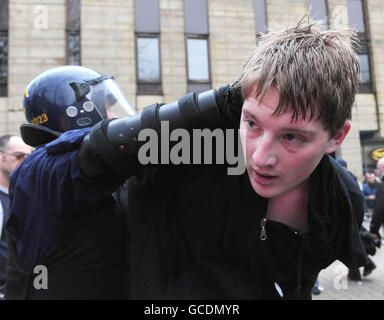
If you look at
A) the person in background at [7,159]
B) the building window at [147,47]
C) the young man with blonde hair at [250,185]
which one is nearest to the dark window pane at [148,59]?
the building window at [147,47]

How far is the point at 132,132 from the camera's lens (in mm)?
1119

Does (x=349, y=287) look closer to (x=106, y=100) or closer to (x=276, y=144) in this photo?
(x=106, y=100)

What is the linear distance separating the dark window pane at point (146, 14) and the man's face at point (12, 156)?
9595 millimetres

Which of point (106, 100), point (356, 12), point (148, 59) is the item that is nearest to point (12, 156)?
point (106, 100)

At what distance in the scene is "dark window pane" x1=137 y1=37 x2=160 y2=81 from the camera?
12031mm

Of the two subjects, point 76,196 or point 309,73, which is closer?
point 309,73

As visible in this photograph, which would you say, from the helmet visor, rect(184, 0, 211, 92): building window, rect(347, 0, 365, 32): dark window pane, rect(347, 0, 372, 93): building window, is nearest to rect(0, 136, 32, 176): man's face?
the helmet visor

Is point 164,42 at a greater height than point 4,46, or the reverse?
point 164,42

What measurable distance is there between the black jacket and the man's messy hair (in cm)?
26

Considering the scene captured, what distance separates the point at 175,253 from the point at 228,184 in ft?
0.97

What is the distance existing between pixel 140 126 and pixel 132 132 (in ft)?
0.10
